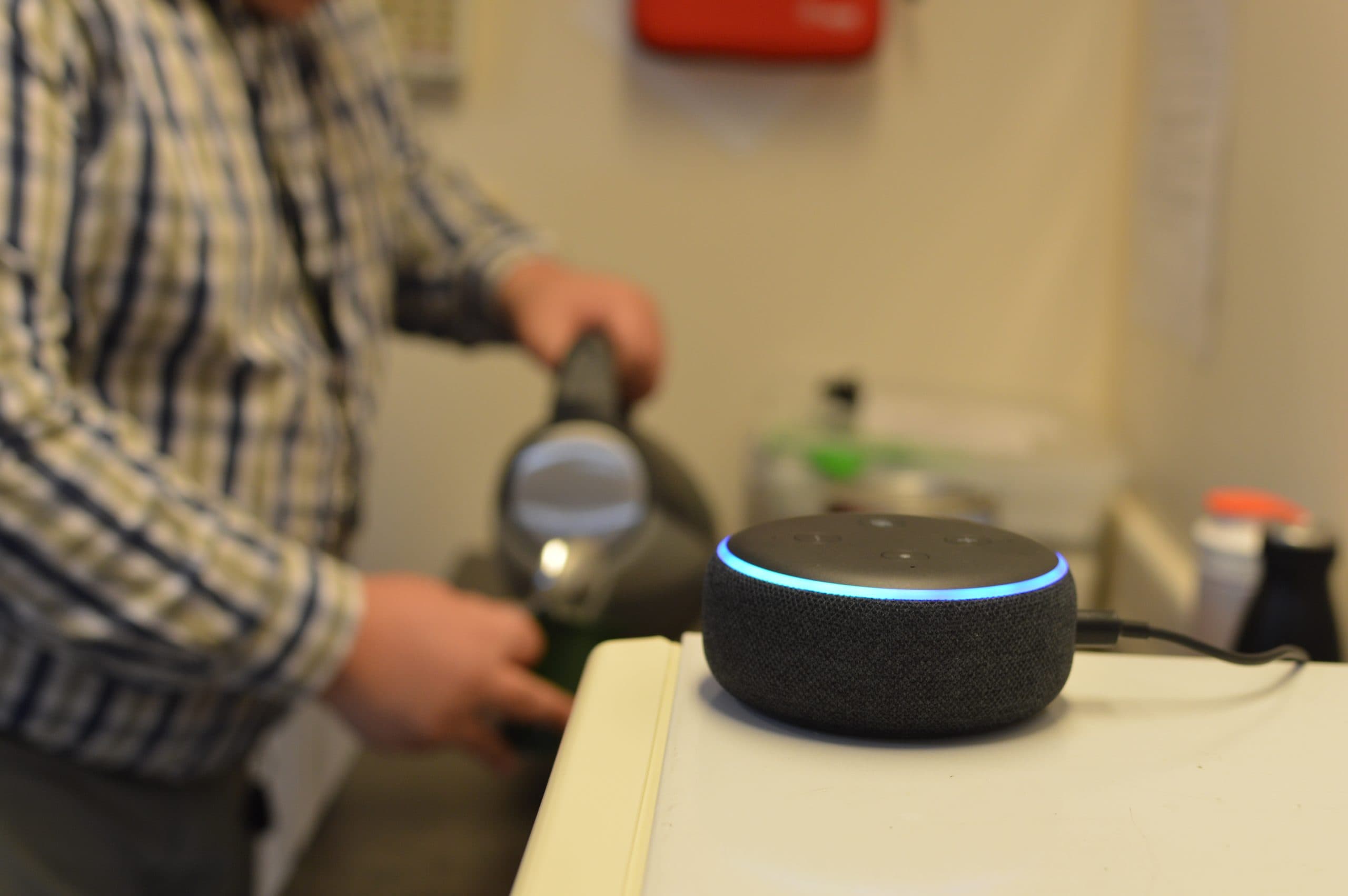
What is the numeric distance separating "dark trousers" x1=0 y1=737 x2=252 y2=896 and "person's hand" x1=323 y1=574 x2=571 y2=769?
15 centimetres

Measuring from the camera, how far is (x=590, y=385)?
856mm

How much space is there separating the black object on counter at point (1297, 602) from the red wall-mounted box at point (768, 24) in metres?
0.79

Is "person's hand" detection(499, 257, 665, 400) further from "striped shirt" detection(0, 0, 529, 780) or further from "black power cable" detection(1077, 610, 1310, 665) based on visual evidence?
"black power cable" detection(1077, 610, 1310, 665)

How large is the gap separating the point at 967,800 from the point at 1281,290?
2.04ft

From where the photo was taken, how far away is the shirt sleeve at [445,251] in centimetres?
108

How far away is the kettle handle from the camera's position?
2.66 feet

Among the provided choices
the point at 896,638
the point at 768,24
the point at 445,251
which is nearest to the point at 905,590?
the point at 896,638

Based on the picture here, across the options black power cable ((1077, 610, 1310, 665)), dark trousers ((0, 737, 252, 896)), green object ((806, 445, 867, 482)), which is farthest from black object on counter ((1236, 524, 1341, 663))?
dark trousers ((0, 737, 252, 896))

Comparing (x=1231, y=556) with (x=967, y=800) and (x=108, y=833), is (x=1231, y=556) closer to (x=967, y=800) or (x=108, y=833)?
(x=967, y=800)

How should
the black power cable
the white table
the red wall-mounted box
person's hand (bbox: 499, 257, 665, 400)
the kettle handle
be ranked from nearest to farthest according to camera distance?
1. the white table
2. the black power cable
3. the kettle handle
4. person's hand (bbox: 499, 257, 665, 400)
5. the red wall-mounted box

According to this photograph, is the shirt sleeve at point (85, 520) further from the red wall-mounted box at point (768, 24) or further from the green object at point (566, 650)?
the red wall-mounted box at point (768, 24)

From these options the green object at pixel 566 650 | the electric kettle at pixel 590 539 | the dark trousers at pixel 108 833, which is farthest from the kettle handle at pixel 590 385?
the dark trousers at pixel 108 833

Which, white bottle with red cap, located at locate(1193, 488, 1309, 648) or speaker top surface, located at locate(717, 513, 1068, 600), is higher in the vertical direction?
speaker top surface, located at locate(717, 513, 1068, 600)

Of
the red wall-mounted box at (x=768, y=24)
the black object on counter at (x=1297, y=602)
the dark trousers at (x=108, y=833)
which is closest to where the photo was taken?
the black object on counter at (x=1297, y=602)
